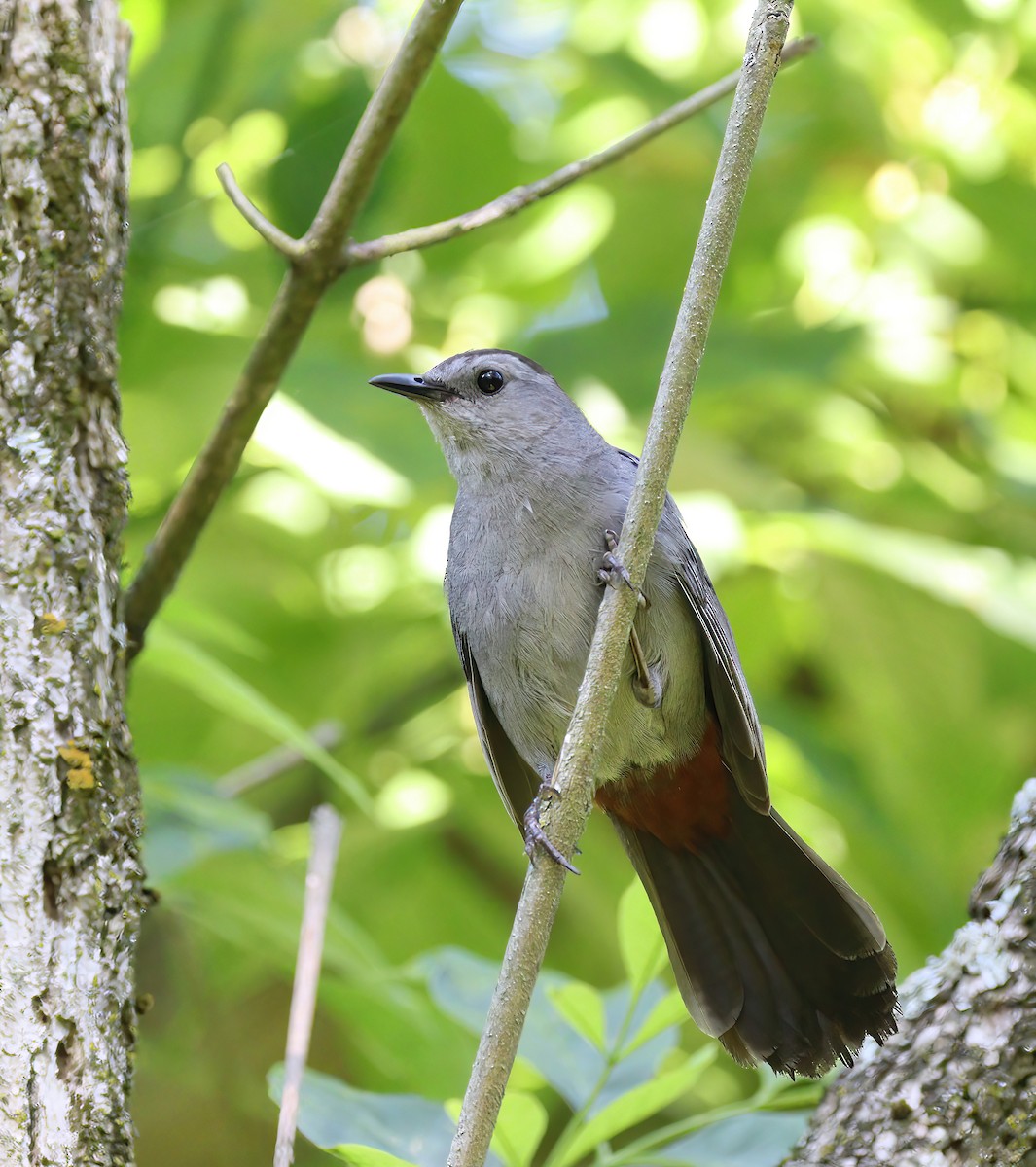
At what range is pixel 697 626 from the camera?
3232 mm

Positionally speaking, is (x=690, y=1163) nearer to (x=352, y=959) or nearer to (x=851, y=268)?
(x=352, y=959)

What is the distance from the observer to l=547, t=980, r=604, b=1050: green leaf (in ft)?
7.60

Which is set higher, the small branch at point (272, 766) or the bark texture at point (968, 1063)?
the small branch at point (272, 766)

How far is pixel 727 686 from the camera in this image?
3.13 metres

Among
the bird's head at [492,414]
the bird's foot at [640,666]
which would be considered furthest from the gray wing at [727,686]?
the bird's head at [492,414]

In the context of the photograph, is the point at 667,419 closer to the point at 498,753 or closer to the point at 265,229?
the point at 265,229

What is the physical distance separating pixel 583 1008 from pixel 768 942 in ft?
3.05

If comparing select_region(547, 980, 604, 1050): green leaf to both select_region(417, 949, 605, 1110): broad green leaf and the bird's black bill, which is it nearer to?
select_region(417, 949, 605, 1110): broad green leaf

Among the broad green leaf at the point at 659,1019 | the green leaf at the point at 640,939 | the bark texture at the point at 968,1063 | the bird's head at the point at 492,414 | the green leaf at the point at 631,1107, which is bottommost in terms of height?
the bark texture at the point at 968,1063

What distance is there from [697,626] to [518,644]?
0.44m

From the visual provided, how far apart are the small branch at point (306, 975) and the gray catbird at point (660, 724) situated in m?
0.80

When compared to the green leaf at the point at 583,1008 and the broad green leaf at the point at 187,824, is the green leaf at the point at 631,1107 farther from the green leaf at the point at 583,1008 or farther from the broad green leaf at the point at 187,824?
the broad green leaf at the point at 187,824

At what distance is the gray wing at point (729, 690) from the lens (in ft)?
10.1

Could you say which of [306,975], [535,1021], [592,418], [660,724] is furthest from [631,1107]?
[592,418]
